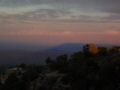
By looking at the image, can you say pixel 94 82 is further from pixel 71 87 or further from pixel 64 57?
pixel 64 57

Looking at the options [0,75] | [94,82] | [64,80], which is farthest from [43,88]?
[0,75]

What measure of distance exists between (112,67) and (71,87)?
4260mm

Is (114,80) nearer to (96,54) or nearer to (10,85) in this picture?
(10,85)

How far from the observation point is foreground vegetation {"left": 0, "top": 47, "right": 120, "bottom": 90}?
41.2 metres

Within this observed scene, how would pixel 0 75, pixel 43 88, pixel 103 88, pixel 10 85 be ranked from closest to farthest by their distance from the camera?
pixel 103 88 → pixel 43 88 → pixel 10 85 → pixel 0 75

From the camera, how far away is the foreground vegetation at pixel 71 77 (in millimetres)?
41219

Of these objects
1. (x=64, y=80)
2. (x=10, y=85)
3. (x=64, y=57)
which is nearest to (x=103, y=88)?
(x=64, y=80)

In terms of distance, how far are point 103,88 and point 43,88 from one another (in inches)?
286

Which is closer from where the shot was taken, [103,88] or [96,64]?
[103,88]

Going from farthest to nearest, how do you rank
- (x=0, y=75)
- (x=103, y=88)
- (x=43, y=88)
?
(x=0, y=75)
(x=43, y=88)
(x=103, y=88)

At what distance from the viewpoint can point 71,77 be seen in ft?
147

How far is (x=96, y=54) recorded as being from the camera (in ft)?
197

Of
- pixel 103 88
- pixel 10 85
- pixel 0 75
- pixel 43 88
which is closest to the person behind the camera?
pixel 103 88

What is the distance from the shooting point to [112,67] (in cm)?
4244
